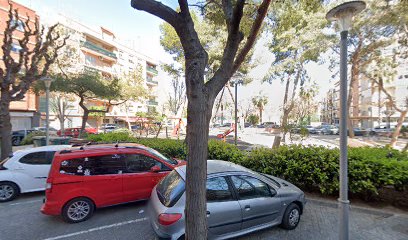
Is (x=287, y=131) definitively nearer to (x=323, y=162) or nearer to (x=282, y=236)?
(x=323, y=162)

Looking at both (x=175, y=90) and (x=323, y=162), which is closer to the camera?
(x=323, y=162)

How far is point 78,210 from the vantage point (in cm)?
462

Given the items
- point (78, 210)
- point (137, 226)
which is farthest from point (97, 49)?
point (137, 226)

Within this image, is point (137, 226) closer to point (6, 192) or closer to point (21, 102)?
point (6, 192)

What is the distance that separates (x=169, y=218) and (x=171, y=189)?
0.50 metres

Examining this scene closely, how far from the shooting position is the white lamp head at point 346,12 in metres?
2.91

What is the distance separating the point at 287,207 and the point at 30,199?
6802 millimetres

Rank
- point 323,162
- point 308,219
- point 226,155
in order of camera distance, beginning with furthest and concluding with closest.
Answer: point 226,155
point 323,162
point 308,219

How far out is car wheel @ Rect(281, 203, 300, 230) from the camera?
4004 millimetres

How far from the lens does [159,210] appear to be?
11.0 feet

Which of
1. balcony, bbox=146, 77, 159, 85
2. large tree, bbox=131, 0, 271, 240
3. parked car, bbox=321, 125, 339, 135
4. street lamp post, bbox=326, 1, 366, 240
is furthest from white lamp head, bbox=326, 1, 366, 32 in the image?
balcony, bbox=146, 77, 159, 85

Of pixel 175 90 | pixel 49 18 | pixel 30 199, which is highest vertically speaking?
pixel 49 18

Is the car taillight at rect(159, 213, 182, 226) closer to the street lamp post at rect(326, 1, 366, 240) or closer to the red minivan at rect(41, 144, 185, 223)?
the red minivan at rect(41, 144, 185, 223)

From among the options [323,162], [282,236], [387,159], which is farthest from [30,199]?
[387,159]
